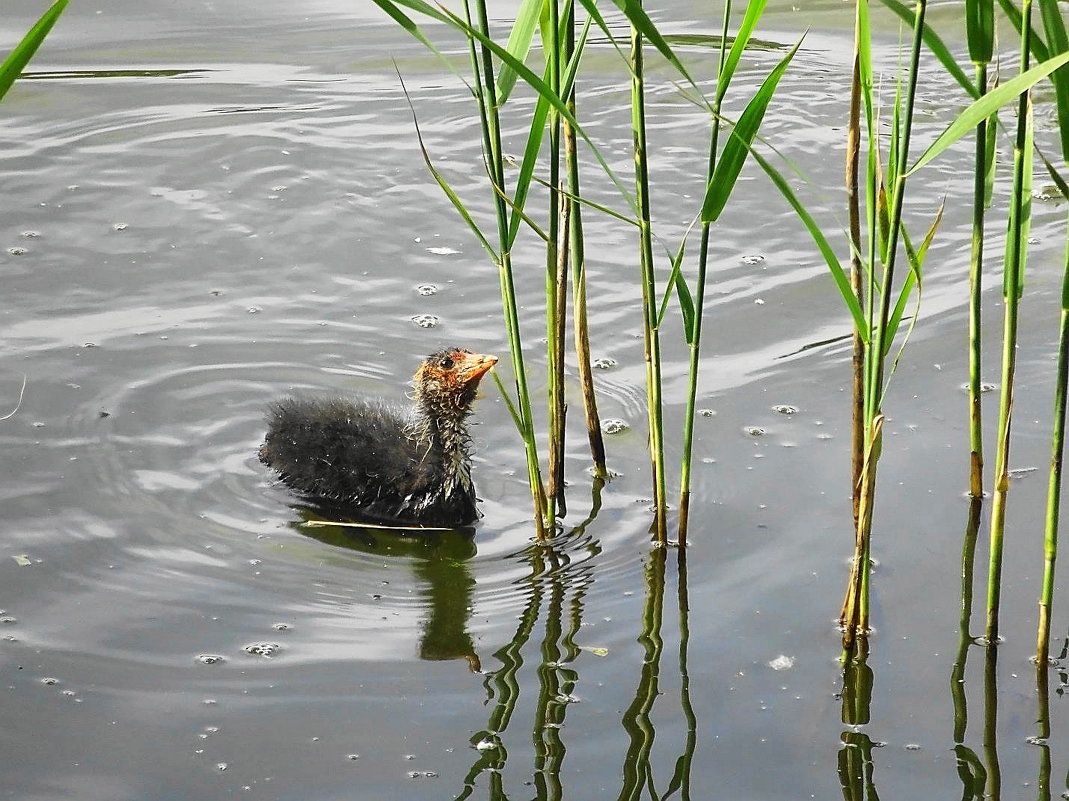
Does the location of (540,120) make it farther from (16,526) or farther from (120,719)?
(16,526)

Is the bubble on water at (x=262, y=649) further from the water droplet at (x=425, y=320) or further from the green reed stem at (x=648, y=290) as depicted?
the water droplet at (x=425, y=320)

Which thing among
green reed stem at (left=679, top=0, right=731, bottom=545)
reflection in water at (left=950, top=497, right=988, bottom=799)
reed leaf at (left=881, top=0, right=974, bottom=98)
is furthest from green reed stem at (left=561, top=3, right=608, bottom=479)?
reflection in water at (left=950, top=497, right=988, bottom=799)

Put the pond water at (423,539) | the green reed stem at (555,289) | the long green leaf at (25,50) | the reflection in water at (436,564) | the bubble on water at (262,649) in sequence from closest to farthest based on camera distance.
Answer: the long green leaf at (25,50) < the pond water at (423,539) < the green reed stem at (555,289) < the bubble on water at (262,649) < the reflection in water at (436,564)

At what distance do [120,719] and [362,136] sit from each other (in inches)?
189

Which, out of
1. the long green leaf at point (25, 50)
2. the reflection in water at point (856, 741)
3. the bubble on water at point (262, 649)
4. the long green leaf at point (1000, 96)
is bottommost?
the reflection in water at point (856, 741)

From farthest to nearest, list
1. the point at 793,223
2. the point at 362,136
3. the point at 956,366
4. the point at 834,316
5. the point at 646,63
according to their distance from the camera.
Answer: the point at 646,63 < the point at 362,136 < the point at 793,223 < the point at 834,316 < the point at 956,366

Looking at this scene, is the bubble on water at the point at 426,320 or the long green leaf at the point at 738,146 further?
the bubble on water at the point at 426,320

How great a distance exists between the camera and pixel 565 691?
380 centimetres

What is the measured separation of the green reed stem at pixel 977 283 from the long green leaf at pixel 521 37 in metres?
1.15

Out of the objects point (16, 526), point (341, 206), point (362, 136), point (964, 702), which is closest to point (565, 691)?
point (964, 702)

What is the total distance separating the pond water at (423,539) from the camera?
358 cm

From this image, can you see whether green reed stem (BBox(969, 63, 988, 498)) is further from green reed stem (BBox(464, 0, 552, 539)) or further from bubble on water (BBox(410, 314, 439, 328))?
bubble on water (BBox(410, 314, 439, 328))

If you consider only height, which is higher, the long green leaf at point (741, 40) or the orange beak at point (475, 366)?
the long green leaf at point (741, 40)

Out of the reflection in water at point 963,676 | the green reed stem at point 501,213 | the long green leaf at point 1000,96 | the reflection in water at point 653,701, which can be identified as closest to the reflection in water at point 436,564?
the green reed stem at point 501,213
